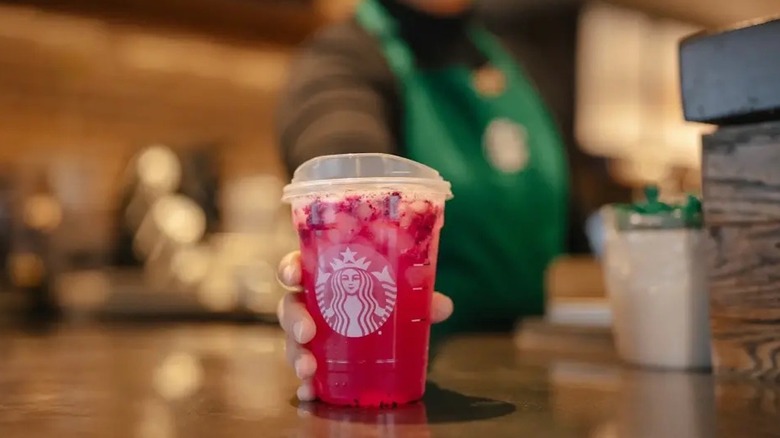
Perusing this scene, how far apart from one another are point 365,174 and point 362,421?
162 mm

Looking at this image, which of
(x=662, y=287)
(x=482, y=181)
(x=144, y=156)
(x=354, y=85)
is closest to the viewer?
(x=662, y=287)

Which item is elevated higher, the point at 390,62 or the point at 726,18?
the point at 726,18

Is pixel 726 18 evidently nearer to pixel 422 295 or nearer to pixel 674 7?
pixel 674 7

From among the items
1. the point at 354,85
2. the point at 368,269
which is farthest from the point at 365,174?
the point at 354,85

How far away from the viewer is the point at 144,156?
6.86 feet

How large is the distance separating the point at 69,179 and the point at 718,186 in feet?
5.26

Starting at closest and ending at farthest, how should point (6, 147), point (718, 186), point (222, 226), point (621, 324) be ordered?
1. point (718, 186)
2. point (621, 324)
3. point (6, 147)
4. point (222, 226)

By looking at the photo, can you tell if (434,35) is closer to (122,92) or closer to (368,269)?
(368,269)

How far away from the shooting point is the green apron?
1.27 metres

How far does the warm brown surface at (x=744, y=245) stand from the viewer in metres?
0.69

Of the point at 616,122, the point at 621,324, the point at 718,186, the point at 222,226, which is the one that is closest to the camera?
the point at 718,186

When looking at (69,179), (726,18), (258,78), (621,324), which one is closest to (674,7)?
(726,18)

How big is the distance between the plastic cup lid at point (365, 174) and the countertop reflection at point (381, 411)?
0.15m

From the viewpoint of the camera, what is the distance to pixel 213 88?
7.26 feet
